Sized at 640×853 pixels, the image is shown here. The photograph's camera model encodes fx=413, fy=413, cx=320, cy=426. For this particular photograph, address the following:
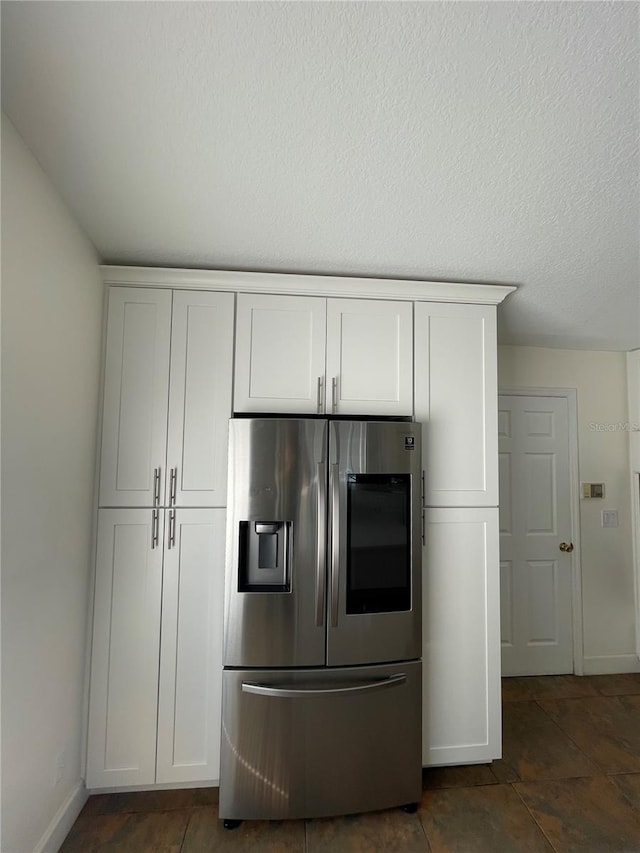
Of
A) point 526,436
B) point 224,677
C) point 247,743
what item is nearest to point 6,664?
point 224,677

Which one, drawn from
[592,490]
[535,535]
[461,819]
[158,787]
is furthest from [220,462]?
[592,490]

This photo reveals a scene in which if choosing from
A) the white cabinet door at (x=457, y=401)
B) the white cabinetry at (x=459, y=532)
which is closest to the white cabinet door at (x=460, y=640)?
the white cabinetry at (x=459, y=532)

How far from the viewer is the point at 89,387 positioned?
73.7 inches

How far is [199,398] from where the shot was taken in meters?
1.99

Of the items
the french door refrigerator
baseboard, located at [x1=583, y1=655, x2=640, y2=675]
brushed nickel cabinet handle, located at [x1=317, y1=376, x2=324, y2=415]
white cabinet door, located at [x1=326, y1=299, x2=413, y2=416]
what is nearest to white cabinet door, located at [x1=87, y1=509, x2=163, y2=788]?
the french door refrigerator

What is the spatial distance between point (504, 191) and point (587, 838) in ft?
Answer: 8.57

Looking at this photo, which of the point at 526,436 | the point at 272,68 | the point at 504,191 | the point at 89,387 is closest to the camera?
the point at 272,68

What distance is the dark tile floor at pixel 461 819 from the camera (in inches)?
66.1

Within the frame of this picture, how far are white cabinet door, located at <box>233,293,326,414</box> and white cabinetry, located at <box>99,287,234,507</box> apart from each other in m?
0.07

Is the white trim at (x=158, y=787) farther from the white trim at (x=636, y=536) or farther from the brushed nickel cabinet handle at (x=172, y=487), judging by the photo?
the white trim at (x=636, y=536)

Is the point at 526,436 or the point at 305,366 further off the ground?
the point at 305,366

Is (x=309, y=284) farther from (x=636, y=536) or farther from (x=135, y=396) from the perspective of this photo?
(x=636, y=536)

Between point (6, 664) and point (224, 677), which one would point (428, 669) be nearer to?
point (224, 677)

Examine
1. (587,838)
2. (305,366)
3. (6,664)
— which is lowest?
(587,838)
